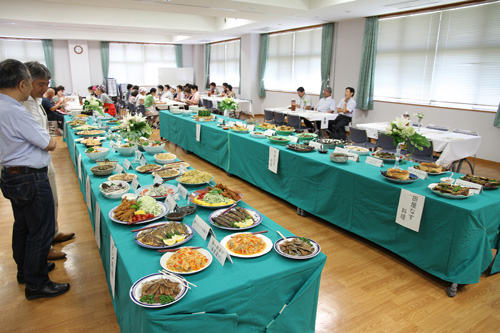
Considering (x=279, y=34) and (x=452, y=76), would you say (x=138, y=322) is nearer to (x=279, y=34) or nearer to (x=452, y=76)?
(x=452, y=76)

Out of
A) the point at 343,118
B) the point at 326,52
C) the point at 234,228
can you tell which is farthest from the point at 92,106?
the point at 326,52

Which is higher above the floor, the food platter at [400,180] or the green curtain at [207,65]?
the green curtain at [207,65]

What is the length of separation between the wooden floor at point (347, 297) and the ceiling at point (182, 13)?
4563 mm

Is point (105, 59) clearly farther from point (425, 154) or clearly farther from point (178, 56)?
point (425, 154)

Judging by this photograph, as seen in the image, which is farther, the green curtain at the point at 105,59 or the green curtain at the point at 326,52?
the green curtain at the point at 105,59

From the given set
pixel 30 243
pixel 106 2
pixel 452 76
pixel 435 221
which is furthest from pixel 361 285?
pixel 106 2

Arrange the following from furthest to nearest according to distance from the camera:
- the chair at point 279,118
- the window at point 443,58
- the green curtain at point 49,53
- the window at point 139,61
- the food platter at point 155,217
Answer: the window at point 139,61 → the green curtain at point 49,53 → the chair at point 279,118 → the window at point 443,58 → the food platter at point 155,217

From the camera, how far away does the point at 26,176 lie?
1786 millimetres

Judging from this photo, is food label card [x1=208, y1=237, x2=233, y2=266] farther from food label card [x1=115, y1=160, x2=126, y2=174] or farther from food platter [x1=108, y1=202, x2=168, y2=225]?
food label card [x1=115, y1=160, x2=126, y2=174]

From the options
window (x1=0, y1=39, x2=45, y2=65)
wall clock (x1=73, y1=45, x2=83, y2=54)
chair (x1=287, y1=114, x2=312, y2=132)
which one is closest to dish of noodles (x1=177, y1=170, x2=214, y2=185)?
chair (x1=287, y1=114, x2=312, y2=132)

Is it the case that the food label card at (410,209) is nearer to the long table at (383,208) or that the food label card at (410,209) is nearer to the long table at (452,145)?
the long table at (383,208)

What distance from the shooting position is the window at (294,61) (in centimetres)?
870

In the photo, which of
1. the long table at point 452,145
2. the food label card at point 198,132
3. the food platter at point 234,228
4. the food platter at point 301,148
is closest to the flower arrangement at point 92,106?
the food label card at point 198,132

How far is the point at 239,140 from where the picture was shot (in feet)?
13.5
